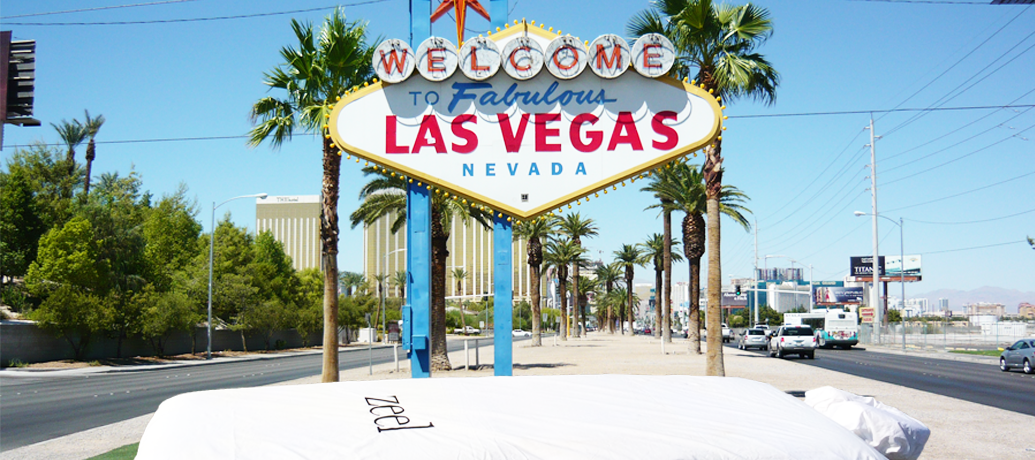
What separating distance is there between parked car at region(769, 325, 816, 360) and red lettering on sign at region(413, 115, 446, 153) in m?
30.6

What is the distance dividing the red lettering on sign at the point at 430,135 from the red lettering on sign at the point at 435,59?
73 cm

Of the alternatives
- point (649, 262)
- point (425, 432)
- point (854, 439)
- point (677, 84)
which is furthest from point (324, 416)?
point (649, 262)

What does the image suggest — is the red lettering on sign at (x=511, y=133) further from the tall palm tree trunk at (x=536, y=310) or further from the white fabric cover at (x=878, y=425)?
the tall palm tree trunk at (x=536, y=310)

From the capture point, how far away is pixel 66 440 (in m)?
11.3

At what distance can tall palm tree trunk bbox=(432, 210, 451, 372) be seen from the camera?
984 inches

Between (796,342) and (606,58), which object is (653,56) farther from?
(796,342)

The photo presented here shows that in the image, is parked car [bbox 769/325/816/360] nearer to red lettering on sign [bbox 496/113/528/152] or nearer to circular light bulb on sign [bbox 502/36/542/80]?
red lettering on sign [bbox 496/113/528/152]

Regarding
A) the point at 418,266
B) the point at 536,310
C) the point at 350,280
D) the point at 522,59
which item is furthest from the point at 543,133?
the point at 350,280

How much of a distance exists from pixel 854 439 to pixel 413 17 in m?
9.91

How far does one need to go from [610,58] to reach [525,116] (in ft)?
5.07

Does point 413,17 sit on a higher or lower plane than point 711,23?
lower

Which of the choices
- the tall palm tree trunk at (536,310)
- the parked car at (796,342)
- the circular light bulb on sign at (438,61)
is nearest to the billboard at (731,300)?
the tall palm tree trunk at (536,310)

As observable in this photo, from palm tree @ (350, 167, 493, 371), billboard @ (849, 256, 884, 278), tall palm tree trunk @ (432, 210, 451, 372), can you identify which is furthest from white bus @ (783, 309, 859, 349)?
billboard @ (849, 256, 884, 278)

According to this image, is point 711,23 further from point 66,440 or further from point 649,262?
point 649,262
